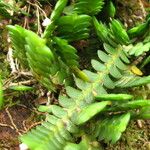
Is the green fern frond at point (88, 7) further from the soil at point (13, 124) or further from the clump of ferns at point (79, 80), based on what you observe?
the soil at point (13, 124)

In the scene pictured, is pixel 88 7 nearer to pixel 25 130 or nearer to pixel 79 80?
pixel 79 80

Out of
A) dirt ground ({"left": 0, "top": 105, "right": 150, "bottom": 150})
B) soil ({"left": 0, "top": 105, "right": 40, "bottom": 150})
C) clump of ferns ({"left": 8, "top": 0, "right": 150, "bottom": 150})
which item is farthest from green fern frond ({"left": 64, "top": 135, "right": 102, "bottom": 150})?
soil ({"left": 0, "top": 105, "right": 40, "bottom": 150})

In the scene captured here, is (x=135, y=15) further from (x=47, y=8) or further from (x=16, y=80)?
(x=16, y=80)

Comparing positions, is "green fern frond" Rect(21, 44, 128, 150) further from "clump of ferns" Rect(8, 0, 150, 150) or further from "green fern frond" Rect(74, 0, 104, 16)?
"green fern frond" Rect(74, 0, 104, 16)

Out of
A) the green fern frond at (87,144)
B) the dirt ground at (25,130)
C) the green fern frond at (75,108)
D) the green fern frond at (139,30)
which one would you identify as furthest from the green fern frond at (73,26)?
the green fern frond at (87,144)

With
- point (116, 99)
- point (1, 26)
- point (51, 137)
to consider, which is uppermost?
point (1, 26)

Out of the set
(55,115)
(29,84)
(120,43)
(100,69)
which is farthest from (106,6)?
(55,115)

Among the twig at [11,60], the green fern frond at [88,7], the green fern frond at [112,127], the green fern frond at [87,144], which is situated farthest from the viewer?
the twig at [11,60]
